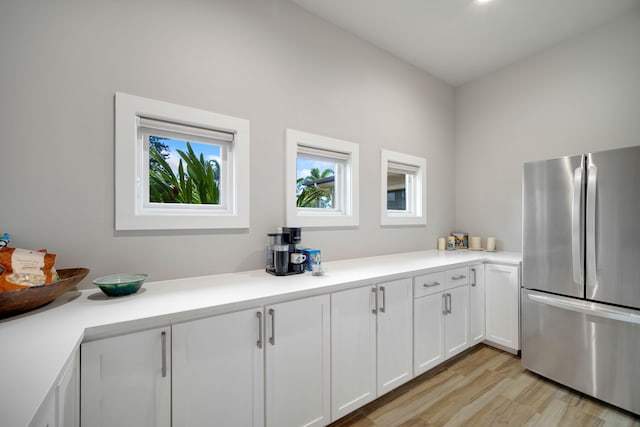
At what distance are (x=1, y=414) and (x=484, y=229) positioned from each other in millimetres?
3658

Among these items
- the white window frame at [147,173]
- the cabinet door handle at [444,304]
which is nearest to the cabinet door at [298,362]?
the white window frame at [147,173]

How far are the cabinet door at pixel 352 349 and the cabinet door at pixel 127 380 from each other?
0.83 m

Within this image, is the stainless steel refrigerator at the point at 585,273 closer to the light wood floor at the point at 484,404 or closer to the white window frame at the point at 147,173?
the light wood floor at the point at 484,404

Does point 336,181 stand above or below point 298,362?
above

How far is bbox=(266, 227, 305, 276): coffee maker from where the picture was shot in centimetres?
170

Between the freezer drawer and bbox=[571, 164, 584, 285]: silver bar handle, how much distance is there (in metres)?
0.22

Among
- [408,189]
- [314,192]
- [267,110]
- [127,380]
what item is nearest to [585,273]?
[408,189]

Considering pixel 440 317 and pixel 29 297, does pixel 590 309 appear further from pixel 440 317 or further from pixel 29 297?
pixel 29 297

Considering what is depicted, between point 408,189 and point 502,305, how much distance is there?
144 centimetres

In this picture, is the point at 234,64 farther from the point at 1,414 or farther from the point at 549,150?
the point at 549,150

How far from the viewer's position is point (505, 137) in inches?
118

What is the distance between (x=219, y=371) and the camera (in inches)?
46.0

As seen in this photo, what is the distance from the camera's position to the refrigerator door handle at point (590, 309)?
1657mm

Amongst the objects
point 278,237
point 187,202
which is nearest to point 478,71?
point 278,237
